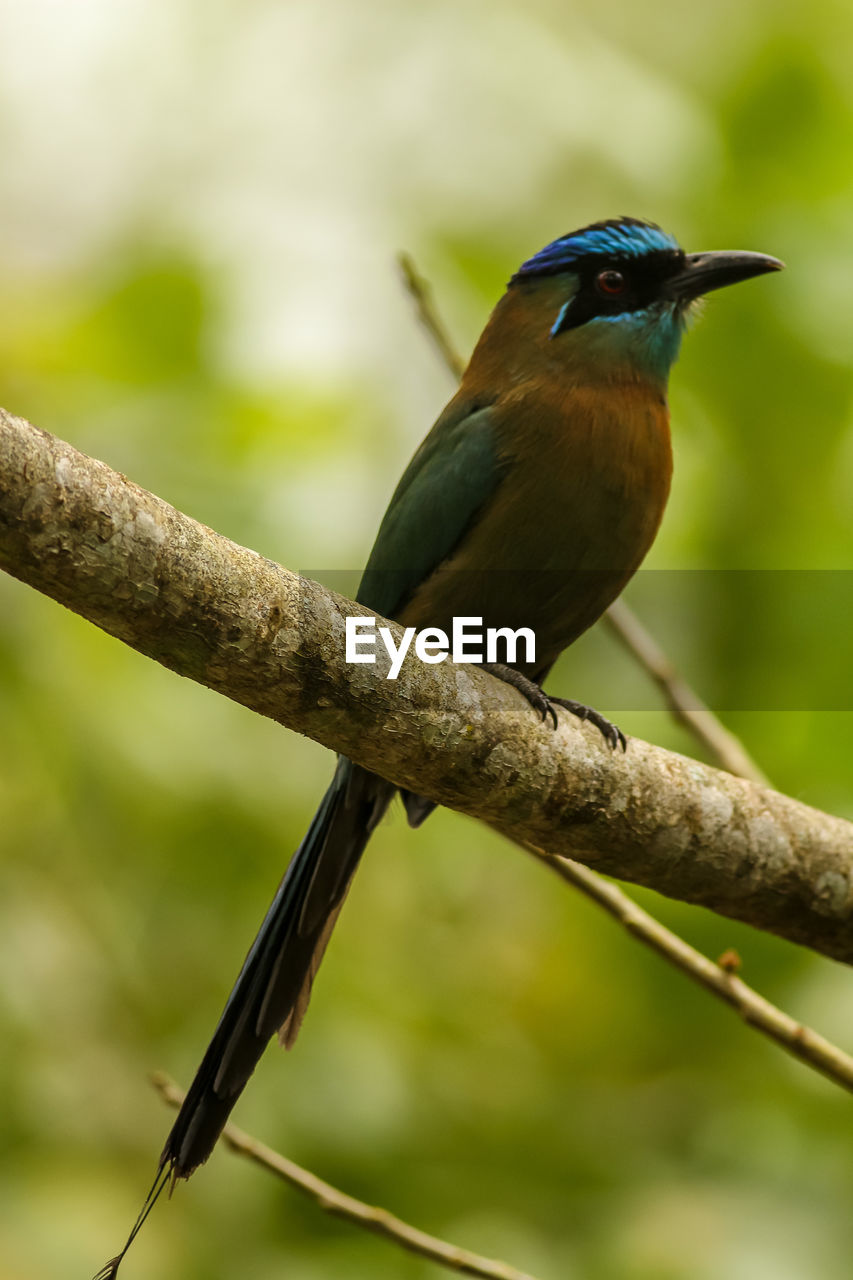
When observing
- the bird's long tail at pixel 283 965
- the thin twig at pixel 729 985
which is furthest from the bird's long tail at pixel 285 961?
the thin twig at pixel 729 985

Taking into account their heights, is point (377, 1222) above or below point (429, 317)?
below

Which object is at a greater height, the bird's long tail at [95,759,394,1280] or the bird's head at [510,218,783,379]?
the bird's head at [510,218,783,379]

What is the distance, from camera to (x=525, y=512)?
9.52 ft

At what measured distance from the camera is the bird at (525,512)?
2.78 meters

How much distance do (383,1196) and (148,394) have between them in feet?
6.27

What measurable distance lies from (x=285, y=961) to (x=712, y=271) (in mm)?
1809

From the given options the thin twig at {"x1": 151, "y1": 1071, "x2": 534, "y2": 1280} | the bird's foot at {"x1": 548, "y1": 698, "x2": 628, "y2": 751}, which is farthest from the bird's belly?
the thin twig at {"x1": 151, "y1": 1071, "x2": 534, "y2": 1280}

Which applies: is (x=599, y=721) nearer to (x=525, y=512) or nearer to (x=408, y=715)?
(x=525, y=512)

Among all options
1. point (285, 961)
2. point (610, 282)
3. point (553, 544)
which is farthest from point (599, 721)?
point (610, 282)

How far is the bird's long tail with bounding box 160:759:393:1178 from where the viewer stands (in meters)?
2.41

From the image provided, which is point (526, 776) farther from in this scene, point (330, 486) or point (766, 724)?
point (330, 486)

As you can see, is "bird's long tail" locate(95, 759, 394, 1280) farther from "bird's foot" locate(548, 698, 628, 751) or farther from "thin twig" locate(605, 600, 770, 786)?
"thin twig" locate(605, 600, 770, 786)

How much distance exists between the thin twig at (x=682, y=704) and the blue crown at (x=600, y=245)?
→ 0.82m

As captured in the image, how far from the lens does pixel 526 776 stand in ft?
8.02
